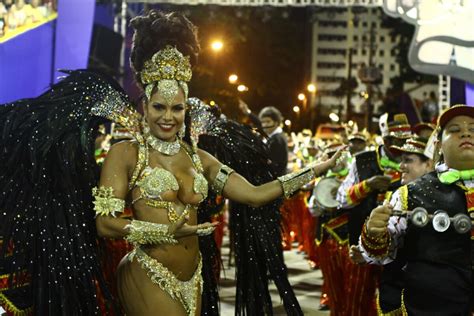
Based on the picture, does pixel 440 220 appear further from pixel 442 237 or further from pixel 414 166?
pixel 414 166

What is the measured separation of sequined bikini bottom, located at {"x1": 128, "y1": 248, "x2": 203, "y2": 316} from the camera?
4.36 metres

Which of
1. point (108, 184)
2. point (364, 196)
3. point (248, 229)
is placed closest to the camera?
point (108, 184)

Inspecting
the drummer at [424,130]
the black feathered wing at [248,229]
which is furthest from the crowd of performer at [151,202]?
the drummer at [424,130]

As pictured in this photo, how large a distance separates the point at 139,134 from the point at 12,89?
17.7 feet

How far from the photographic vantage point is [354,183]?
24.2 feet

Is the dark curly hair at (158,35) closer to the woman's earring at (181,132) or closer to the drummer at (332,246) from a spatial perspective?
the woman's earring at (181,132)

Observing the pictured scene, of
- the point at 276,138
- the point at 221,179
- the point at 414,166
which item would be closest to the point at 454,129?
the point at 221,179

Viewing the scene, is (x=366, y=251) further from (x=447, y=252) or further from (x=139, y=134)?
(x=139, y=134)

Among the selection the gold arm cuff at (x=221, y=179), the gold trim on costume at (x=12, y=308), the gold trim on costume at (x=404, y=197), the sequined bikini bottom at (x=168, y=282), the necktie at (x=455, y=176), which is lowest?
the gold trim on costume at (x=12, y=308)

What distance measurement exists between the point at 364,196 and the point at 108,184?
3.24 meters

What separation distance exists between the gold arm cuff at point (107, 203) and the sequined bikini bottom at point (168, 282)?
35 cm

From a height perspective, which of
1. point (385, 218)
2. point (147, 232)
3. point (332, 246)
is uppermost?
point (385, 218)

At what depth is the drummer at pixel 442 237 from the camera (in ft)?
14.1

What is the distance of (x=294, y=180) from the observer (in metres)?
4.75
